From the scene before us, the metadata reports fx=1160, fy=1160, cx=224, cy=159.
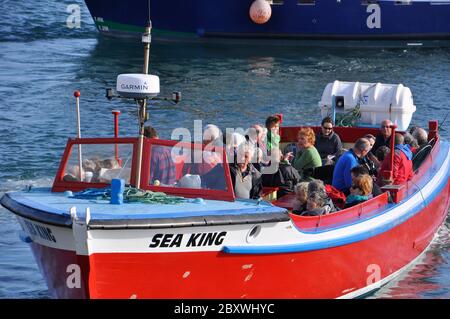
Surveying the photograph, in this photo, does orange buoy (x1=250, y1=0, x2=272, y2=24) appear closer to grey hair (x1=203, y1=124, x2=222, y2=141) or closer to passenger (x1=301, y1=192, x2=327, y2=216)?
grey hair (x1=203, y1=124, x2=222, y2=141)

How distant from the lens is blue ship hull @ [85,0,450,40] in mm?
34875

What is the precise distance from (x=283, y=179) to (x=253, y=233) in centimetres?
252

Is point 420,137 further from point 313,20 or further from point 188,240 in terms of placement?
point 313,20

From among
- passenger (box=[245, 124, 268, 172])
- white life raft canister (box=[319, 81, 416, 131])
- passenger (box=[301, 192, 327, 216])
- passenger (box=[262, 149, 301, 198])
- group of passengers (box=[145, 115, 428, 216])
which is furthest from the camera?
white life raft canister (box=[319, 81, 416, 131])

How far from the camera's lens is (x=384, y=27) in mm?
35031

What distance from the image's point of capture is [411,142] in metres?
16.5

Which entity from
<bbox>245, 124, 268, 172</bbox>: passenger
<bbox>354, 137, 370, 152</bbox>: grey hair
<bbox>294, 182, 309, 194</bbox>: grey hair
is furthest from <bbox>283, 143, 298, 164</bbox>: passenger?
<bbox>294, 182, 309, 194</bbox>: grey hair

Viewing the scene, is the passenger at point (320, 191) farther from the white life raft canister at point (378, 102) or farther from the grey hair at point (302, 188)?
the white life raft canister at point (378, 102)

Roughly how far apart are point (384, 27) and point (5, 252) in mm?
21312

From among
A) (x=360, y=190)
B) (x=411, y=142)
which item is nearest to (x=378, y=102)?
(x=411, y=142)

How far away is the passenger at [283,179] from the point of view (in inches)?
555

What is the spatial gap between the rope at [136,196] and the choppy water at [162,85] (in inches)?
118

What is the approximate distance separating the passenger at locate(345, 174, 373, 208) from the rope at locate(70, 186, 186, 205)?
245 cm
